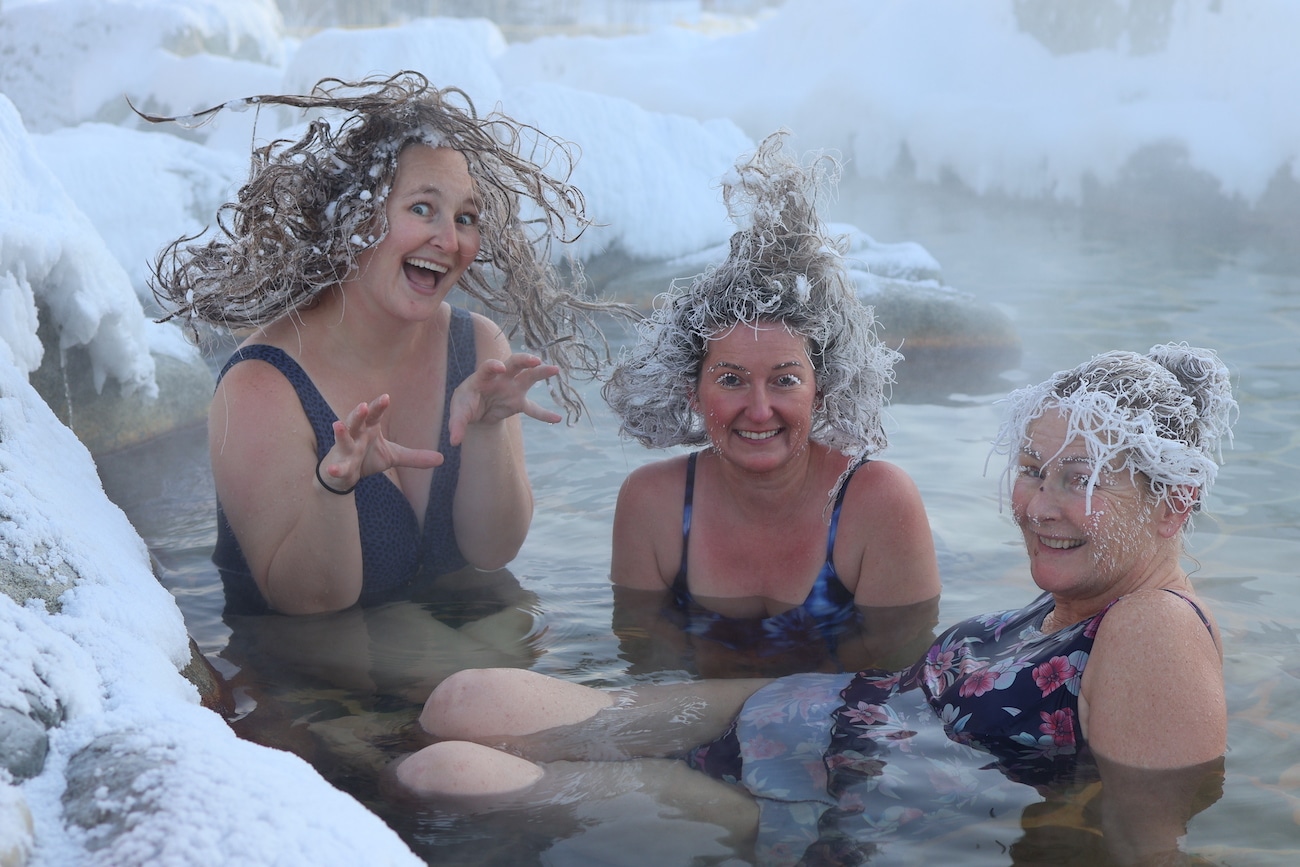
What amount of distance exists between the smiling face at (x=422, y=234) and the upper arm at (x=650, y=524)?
0.79 meters

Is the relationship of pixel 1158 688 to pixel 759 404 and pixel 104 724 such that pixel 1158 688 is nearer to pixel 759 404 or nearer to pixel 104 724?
pixel 759 404

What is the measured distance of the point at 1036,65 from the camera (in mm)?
13695

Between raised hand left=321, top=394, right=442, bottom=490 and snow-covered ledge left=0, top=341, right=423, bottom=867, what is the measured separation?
0.62 meters

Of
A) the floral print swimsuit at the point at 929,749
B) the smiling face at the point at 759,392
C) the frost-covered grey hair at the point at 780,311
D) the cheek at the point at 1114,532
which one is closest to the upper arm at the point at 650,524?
the frost-covered grey hair at the point at 780,311

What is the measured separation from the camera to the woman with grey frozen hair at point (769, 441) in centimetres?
328

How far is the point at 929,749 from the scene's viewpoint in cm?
259

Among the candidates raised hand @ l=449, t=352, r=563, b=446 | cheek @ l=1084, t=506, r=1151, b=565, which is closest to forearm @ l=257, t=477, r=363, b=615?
raised hand @ l=449, t=352, r=563, b=446

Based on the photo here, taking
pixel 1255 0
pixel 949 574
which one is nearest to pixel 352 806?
pixel 949 574

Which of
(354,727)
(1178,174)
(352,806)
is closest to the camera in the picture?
(352,806)

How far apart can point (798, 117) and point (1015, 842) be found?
13.2 metres

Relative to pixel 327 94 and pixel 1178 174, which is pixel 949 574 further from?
pixel 1178 174

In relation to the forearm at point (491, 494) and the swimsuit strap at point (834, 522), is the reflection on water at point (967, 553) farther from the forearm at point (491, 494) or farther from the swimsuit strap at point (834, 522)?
the swimsuit strap at point (834, 522)

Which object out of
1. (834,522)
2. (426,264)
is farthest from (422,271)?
(834,522)

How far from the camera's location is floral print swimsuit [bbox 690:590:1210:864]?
8.05ft
